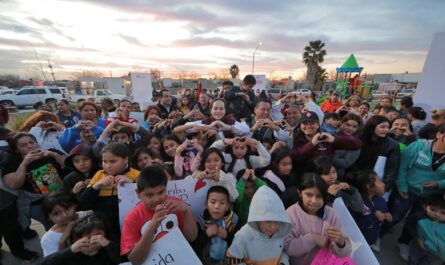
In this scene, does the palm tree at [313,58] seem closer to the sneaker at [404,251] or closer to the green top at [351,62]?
the green top at [351,62]

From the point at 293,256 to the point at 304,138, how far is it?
1.81 metres

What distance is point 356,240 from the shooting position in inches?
88.6

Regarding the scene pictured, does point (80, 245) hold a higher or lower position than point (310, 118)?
lower

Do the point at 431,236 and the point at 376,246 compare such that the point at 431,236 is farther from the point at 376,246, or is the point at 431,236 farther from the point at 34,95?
the point at 34,95

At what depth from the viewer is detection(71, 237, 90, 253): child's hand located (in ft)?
6.00

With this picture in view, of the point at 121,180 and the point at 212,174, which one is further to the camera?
the point at 212,174

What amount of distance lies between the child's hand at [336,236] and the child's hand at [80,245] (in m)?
2.14

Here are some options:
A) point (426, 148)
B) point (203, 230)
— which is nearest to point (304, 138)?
point (426, 148)

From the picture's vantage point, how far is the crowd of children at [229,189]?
6.63ft

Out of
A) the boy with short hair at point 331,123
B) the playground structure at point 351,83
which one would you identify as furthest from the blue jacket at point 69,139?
the playground structure at point 351,83

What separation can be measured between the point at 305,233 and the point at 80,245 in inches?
81.4

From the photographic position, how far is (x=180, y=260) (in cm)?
190

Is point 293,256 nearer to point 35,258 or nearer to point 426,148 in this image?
point 426,148

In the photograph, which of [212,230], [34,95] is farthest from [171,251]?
[34,95]
